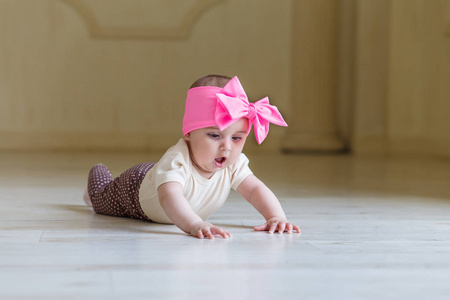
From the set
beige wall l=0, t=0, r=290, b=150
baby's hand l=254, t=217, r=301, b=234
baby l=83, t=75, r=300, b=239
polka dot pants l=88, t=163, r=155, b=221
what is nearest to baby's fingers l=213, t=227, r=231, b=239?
baby l=83, t=75, r=300, b=239

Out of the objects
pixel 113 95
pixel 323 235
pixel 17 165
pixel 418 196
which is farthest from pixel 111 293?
pixel 113 95

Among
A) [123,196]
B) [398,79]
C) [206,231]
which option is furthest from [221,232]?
[398,79]

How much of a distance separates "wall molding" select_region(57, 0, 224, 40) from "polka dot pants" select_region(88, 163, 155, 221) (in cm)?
228

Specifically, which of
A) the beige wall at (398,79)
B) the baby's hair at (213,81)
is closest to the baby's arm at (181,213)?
the baby's hair at (213,81)

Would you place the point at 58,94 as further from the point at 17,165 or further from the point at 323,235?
the point at 323,235

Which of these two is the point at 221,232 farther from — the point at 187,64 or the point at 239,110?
the point at 187,64

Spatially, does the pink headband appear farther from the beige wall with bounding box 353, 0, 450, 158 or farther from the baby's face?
the beige wall with bounding box 353, 0, 450, 158

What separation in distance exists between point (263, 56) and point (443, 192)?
198 cm

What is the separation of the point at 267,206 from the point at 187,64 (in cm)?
255

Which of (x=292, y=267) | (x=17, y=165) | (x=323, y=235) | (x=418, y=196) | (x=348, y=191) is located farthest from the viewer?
(x=17, y=165)

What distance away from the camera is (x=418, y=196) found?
204cm

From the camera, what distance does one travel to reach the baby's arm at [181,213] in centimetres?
128

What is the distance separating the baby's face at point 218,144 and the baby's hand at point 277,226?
0.15m

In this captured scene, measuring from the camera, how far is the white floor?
2.95 feet
